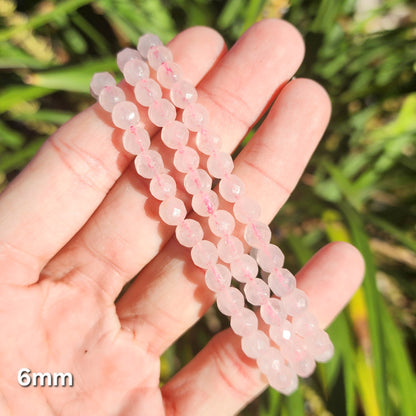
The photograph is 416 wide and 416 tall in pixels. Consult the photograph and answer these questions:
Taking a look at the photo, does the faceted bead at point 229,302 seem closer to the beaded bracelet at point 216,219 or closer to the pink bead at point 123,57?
the beaded bracelet at point 216,219

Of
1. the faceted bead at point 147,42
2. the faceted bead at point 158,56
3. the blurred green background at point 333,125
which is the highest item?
the faceted bead at point 147,42

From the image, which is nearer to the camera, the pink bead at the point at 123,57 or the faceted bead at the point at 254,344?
the faceted bead at the point at 254,344

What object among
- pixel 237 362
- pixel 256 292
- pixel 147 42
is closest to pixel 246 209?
pixel 256 292

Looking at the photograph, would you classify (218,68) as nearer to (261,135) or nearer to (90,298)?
(261,135)

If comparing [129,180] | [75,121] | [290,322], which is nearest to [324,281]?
[290,322]

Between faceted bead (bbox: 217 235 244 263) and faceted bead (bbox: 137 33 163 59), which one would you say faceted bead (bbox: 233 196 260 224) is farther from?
faceted bead (bbox: 137 33 163 59)

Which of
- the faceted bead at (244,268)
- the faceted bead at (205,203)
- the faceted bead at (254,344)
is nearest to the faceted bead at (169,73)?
the faceted bead at (205,203)

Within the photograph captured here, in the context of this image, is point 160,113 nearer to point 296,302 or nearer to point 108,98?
point 108,98
